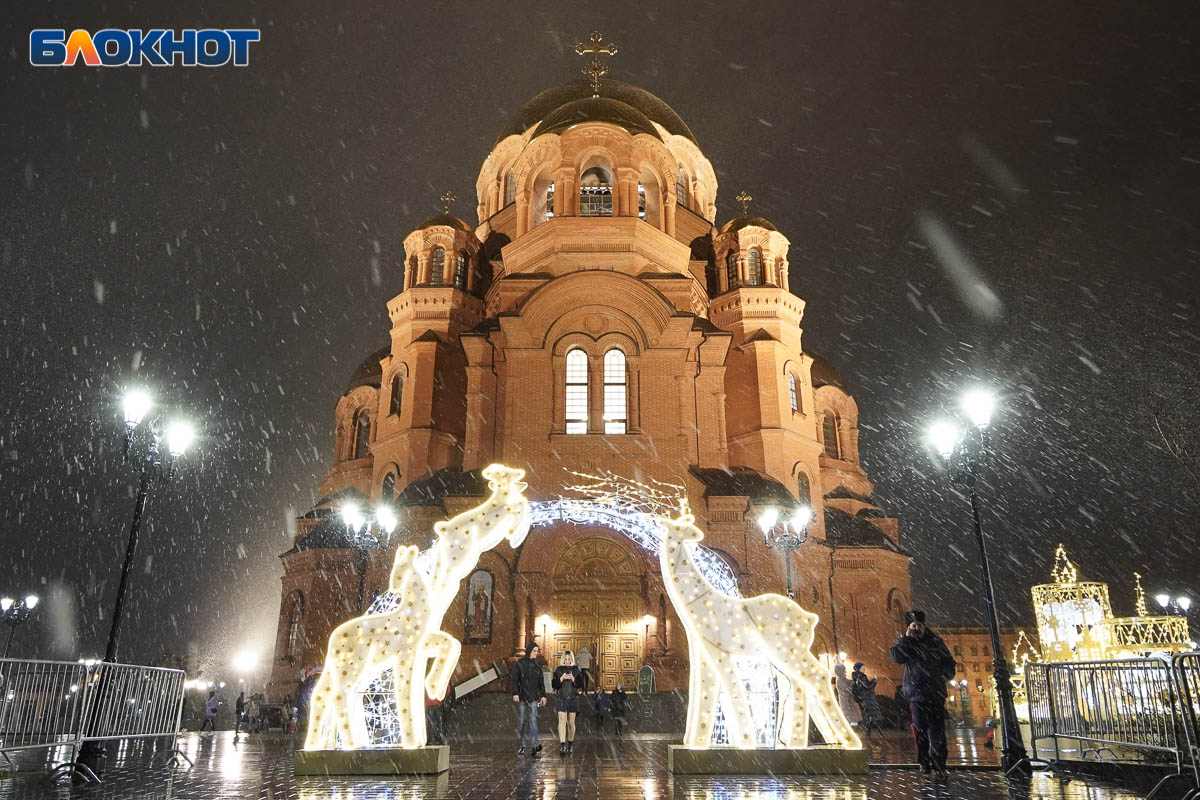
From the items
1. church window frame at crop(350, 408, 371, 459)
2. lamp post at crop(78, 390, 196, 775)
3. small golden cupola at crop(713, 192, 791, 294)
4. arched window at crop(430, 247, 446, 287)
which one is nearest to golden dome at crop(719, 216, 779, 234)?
small golden cupola at crop(713, 192, 791, 294)

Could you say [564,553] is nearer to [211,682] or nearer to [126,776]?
[126,776]

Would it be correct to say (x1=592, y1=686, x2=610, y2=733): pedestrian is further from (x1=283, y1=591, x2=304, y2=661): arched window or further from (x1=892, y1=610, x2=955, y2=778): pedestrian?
(x1=283, y1=591, x2=304, y2=661): arched window

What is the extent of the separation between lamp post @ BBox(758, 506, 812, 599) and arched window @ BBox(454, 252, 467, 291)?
13.9 metres

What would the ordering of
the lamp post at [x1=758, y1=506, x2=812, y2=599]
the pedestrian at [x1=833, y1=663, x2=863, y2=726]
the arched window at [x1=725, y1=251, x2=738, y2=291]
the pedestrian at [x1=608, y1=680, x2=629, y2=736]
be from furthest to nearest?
the arched window at [x1=725, y1=251, x2=738, y2=291], the pedestrian at [x1=833, y1=663, x2=863, y2=726], the pedestrian at [x1=608, y1=680, x2=629, y2=736], the lamp post at [x1=758, y1=506, x2=812, y2=599]

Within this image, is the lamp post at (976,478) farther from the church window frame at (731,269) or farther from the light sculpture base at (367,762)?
the church window frame at (731,269)

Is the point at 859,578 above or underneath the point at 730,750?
above

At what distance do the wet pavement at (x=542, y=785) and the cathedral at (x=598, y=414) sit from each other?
788 cm

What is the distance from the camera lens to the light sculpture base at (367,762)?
8648 millimetres

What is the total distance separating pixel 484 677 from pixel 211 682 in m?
42.5

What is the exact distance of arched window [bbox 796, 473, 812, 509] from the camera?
27172mm

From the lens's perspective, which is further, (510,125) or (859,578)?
(510,125)

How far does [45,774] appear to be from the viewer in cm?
930

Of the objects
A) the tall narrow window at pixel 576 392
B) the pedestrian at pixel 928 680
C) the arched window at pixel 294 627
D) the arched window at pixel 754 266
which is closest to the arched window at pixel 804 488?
the arched window at pixel 754 266

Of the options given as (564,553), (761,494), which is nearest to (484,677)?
(564,553)
